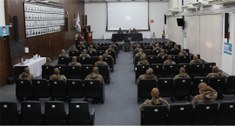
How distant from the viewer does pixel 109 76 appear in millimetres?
12719

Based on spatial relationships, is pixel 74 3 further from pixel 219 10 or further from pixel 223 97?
pixel 223 97

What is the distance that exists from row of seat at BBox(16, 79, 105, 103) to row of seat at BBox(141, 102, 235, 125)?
311 centimetres

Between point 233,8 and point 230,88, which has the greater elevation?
point 233,8

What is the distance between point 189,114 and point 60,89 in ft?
15.0

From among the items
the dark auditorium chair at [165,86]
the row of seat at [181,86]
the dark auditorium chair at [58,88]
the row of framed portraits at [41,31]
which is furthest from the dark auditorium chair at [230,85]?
the row of framed portraits at [41,31]

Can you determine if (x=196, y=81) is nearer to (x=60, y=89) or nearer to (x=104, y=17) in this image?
(x=60, y=89)

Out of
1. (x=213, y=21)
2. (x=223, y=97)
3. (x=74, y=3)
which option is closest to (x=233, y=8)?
(x=213, y=21)

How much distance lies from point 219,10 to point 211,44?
7.51ft

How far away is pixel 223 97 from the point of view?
10125mm

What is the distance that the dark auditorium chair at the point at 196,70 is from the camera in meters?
12.0

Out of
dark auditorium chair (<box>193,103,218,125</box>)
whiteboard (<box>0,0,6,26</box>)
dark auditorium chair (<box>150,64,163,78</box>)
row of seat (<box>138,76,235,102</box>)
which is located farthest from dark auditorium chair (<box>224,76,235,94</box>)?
whiteboard (<box>0,0,6,26</box>)

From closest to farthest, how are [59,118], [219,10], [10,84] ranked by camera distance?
[59,118] < [10,84] < [219,10]

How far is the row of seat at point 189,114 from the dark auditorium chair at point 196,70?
5.34 meters

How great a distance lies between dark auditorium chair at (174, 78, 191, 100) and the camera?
9531mm
